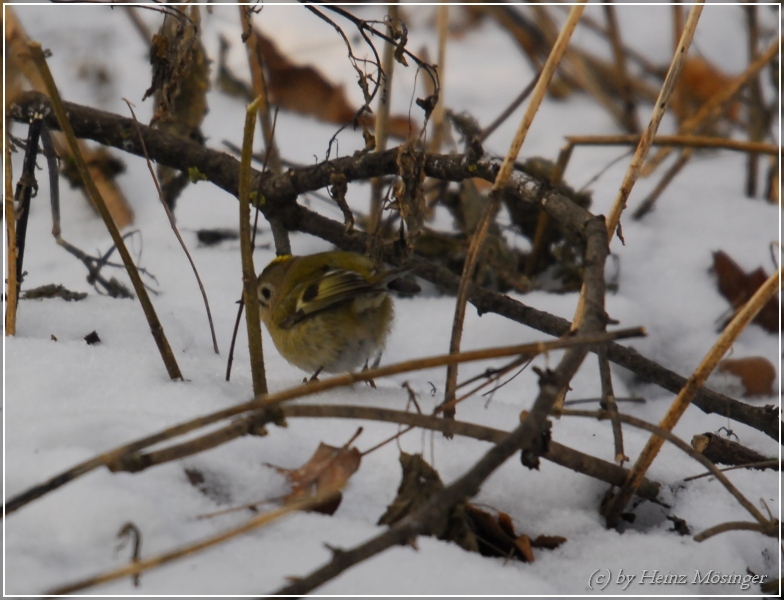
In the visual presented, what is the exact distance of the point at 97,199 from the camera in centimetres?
217

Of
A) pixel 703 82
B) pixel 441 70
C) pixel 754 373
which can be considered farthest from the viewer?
pixel 703 82

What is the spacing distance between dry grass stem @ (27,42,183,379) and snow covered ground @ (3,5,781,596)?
102mm

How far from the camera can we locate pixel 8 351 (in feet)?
7.66

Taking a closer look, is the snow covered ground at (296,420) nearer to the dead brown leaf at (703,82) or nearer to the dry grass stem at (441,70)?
the dry grass stem at (441,70)

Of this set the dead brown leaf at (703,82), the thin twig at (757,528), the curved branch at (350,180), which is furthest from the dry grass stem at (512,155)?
the dead brown leaf at (703,82)

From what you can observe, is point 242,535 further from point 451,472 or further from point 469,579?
point 451,472

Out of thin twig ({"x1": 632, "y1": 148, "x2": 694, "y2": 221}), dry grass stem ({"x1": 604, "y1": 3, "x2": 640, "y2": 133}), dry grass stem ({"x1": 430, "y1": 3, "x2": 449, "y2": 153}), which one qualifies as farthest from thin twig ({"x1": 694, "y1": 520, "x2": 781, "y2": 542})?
dry grass stem ({"x1": 604, "y1": 3, "x2": 640, "y2": 133})

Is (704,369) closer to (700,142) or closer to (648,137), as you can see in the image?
(648,137)

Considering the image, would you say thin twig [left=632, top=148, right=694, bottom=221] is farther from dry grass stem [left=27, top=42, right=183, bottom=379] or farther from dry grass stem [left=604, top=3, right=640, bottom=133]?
dry grass stem [left=27, top=42, right=183, bottom=379]

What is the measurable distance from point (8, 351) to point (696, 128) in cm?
397

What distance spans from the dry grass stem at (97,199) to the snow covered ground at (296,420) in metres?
0.10

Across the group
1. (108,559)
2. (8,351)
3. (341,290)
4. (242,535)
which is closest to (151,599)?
(108,559)

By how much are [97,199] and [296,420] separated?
2.48 feet

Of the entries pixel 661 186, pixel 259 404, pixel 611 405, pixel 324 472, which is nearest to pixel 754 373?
pixel 661 186
